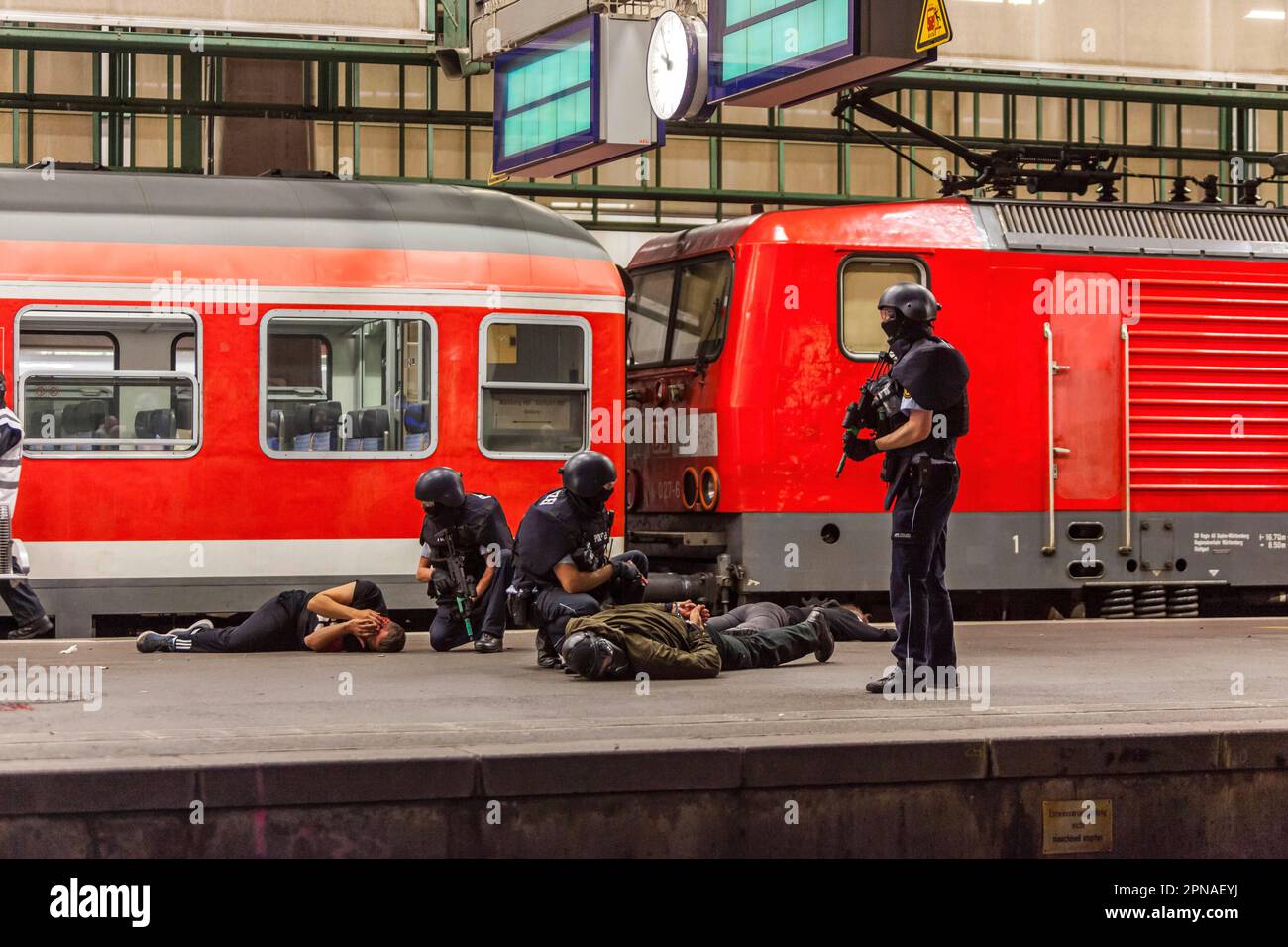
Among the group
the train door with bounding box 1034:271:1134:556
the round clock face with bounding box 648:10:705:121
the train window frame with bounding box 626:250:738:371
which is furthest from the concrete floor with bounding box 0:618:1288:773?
the round clock face with bounding box 648:10:705:121

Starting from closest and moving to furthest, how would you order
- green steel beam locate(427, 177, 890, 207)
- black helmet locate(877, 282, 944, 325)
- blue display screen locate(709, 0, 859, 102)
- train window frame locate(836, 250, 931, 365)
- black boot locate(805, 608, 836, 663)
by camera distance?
black helmet locate(877, 282, 944, 325) < black boot locate(805, 608, 836, 663) < blue display screen locate(709, 0, 859, 102) < train window frame locate(836, 250, 931, 365) < green steel beam locate(427, 177, 890, 207)

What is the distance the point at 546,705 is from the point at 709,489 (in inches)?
209

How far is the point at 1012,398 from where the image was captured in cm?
1388

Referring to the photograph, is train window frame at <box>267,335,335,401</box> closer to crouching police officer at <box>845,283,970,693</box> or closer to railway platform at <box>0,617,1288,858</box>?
railway platform at <box>0,617,1288,858</box>

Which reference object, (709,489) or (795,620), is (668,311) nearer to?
(709,489)

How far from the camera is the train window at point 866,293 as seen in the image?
44.8 feet

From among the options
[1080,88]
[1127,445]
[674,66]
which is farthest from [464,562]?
[1080,88]

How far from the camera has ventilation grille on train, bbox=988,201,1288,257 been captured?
46.3 ft

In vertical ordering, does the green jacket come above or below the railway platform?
above

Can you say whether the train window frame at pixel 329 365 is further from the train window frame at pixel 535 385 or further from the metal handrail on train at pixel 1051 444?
the metal handrail on train at pixel 1051 444

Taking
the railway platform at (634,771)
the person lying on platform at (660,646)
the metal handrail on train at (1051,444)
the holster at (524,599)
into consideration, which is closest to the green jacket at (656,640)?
the person lying on platform at (660,646)

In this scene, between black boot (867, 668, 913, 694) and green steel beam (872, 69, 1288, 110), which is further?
green steel beam (872, 69, 1288, 110)

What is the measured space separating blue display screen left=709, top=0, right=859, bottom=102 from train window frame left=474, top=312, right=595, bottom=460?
200 cm
